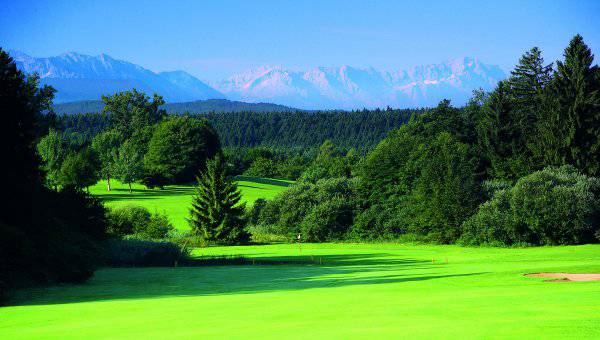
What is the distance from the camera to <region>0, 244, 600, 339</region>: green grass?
1213 centimetres

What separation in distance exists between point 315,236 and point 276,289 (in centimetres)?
4778

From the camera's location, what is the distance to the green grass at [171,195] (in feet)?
285

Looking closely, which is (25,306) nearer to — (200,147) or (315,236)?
(315,236)

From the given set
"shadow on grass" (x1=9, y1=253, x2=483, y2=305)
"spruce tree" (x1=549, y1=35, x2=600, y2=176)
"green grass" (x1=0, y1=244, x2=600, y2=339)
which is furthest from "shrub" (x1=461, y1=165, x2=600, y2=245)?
"green grass" (x1=0, y1=244, x2=600, y2=339)

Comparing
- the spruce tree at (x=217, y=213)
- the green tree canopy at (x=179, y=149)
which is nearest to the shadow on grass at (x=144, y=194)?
the green tree canopy at (x=179, y=149)

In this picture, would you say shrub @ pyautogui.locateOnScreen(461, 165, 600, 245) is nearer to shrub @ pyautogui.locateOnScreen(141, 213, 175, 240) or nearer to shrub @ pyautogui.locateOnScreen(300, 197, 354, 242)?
shrub @ pyautogui.locateOnScreen(300, 197, 354, 242)

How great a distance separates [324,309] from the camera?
16.4 meters

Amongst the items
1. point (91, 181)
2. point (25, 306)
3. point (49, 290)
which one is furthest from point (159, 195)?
point (25, 306)

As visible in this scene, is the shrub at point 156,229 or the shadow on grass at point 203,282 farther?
the shrub at point 156,229

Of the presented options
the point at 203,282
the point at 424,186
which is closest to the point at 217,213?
the point at 424,186

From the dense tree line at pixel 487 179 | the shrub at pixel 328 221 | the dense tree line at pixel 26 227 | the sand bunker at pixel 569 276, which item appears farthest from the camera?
the shrub at pixel 328 221

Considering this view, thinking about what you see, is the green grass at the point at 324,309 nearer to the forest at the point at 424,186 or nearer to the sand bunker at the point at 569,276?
the sand bunker at the point at 569,276

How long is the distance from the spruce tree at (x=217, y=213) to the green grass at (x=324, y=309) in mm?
39061

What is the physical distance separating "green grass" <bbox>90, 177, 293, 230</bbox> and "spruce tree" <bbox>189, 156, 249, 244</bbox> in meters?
11.1
